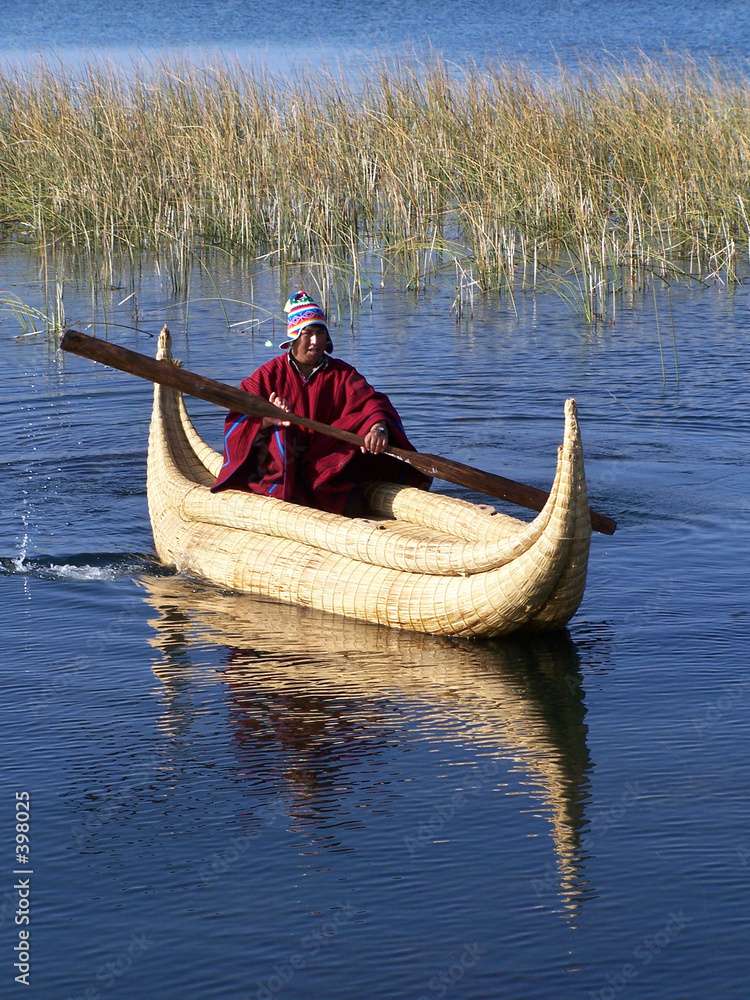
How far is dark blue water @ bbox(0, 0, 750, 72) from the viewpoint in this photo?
29250 millimetres

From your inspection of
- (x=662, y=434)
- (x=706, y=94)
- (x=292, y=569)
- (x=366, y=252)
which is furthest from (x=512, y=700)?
(x=706, y=94)

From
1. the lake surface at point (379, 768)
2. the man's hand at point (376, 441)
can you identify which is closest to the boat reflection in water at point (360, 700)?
the lake surface at point (379, 768)

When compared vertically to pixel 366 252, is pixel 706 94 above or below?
above

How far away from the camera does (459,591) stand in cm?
603

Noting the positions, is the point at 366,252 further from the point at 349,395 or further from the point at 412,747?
the point at 412,747

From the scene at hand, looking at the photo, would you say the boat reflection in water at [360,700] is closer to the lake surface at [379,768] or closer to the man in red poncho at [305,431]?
the lake surface at [379,768]

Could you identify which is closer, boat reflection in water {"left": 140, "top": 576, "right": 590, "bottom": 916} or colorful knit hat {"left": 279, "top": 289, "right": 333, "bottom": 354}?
boat reflection in water {"left": 140, "top": 576, "right": 590, "bottom": 916}

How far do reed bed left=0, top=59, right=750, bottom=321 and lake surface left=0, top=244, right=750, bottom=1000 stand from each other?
4965 mm

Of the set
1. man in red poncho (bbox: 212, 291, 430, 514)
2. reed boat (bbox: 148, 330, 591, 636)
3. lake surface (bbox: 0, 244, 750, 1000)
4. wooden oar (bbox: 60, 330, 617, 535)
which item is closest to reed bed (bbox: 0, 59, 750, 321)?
lake surface (bbox: 0, 244, 750, 1000)

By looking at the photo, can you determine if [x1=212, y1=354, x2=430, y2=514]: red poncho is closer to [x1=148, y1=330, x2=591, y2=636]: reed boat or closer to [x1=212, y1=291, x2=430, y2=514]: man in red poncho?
[x1=212, y1=291, x2=430, y2=514]: man in red poncho

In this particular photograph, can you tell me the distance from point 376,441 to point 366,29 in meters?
28.7

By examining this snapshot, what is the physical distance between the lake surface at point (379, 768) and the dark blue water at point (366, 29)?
66.7 feet

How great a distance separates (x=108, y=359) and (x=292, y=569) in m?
1.15

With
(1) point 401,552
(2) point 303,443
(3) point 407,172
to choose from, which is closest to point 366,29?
(3) point 407,172
